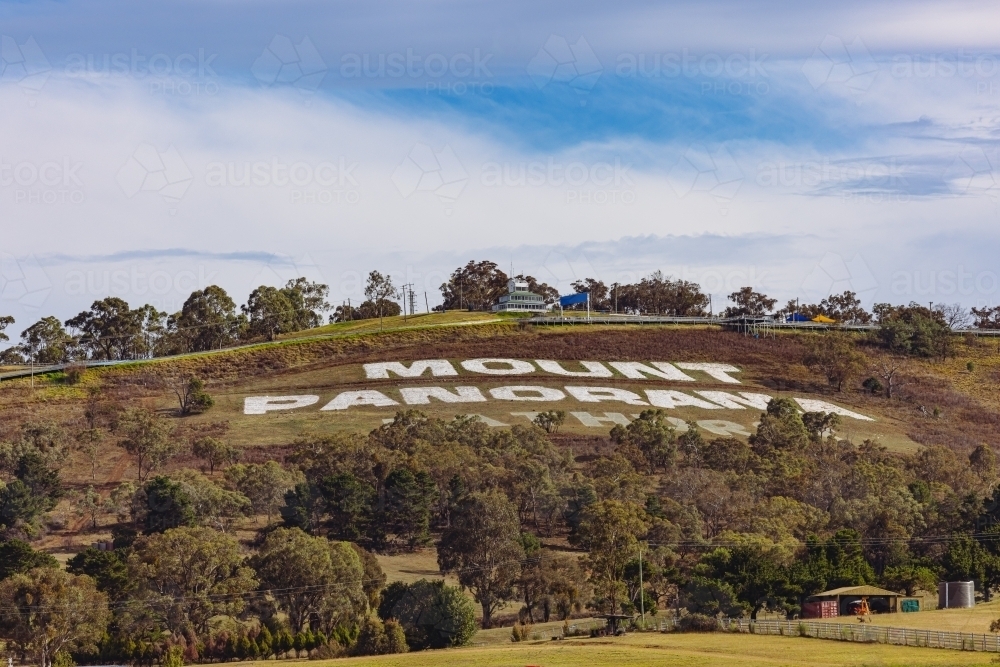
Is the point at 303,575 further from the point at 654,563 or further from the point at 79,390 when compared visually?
the point at 79,390

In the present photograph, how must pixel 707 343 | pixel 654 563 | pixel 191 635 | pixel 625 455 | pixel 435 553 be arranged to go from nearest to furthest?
pixel 191 635 → pixel 654 563 → pixel 435 553 → pixel 625 455 → pixel 707 343

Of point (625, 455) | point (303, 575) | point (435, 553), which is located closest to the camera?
point (303, 575)

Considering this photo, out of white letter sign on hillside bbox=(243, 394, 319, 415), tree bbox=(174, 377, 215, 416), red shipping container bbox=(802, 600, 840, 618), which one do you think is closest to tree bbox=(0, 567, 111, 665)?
red shipping container bbox=(802, 600, 840, 618)

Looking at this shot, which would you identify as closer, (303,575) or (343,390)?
(303,575)

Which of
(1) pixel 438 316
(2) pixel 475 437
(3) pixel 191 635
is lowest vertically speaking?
(3) pixel 191 635

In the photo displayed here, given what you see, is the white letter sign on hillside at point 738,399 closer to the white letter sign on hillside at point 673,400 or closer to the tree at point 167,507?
the white letter sign on hillside at point 673,400

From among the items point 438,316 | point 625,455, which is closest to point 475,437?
point 625,455

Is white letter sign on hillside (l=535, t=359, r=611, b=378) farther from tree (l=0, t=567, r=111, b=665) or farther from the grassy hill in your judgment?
tree (l=0, t=567, r=111, b=665)

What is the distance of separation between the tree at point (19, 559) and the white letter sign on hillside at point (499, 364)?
76.7 meters

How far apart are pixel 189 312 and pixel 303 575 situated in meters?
128

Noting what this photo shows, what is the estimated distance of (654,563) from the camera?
82.8 meters

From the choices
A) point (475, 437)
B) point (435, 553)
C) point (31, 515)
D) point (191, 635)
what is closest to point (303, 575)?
point (191, 635)

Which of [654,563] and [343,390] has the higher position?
[343,390]

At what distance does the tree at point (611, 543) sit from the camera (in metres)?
78.4
